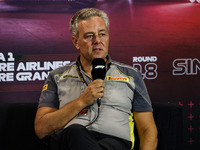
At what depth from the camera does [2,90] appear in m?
2.97

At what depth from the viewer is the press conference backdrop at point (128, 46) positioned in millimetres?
2975

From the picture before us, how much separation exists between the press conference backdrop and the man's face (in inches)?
37.9

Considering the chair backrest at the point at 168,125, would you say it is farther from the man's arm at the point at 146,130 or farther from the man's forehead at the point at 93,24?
the man's forehead at the point at 93,24

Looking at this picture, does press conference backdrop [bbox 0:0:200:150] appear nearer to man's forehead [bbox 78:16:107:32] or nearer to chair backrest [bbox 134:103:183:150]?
chair backrest [bbox 134:103:183:150]

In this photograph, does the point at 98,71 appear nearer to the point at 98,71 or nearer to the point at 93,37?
the point at 98,71

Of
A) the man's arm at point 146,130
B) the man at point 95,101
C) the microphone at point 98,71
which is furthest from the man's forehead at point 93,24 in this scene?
the man's arm at point 146,130

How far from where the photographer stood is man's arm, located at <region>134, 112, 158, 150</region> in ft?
6.52

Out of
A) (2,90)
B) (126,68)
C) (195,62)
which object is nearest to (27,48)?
(2,90)

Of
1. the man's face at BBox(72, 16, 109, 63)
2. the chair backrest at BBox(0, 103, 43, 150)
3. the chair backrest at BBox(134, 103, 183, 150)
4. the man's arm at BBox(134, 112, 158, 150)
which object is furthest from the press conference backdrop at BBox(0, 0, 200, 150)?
the man's arm at BBox(134, 112, 158, 150)

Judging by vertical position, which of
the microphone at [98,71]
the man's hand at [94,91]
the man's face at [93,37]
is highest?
the man's face at [93,37]

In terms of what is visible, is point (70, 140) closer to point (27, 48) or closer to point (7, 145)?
point (7, 145)

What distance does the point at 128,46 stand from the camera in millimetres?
3078

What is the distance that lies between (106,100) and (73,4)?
54.9 inches

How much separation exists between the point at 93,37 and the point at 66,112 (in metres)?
0.56
